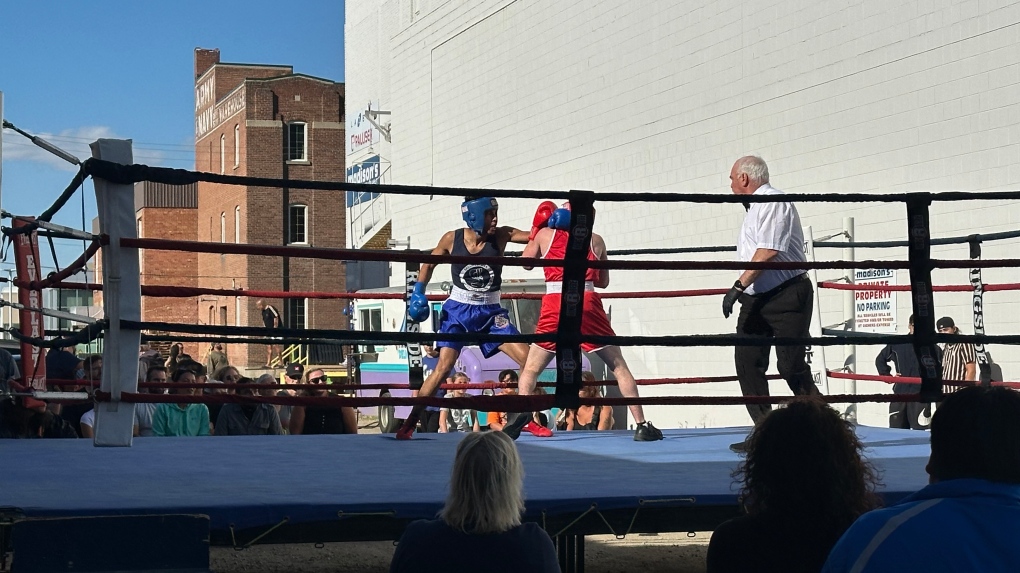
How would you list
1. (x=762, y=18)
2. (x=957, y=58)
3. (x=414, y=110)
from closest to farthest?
(x=957, y=58) → (x=762, y=18) → (x=414, y=110)

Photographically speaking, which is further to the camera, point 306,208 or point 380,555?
point 306,208

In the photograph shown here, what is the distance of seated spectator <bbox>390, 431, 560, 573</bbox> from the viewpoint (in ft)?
8.86

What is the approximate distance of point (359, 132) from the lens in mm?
25234

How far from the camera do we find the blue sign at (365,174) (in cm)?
2378

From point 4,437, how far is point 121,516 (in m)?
3.53

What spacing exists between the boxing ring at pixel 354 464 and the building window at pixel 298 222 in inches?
1119

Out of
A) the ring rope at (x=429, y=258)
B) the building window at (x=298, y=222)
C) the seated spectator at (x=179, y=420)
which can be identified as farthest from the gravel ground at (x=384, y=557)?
the building window at (x=298, y=222)

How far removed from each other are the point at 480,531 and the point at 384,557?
16.0ft

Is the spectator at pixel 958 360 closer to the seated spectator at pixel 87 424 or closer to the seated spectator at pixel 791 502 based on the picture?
the seated spectator at pixel 87 424

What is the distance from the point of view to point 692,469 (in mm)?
4586

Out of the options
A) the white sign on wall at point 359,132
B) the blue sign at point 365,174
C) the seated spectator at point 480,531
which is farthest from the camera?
the white sign on wall at point 359,132

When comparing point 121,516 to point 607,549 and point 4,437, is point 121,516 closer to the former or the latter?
point 4,437

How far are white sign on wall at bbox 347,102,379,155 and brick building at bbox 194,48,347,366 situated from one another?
21.1 ft

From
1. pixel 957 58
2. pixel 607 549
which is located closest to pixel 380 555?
pixel 607 549
